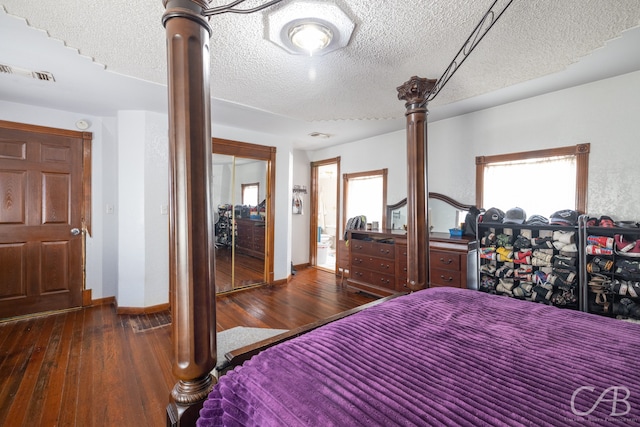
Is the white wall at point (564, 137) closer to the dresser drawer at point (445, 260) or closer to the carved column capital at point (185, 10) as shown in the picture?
the dresser drawer at point (445, 260)

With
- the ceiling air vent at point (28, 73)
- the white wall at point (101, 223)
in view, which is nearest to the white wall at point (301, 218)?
the white wall at point (101, 223)

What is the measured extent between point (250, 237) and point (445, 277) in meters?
2.84

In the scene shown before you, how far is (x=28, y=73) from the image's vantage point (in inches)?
96.7

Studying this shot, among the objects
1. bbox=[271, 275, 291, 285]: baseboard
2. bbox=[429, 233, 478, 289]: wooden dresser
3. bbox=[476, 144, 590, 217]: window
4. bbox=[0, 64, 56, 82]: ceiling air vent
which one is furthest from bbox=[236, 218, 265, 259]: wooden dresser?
bbox=[476, 144, 590, 217]: window

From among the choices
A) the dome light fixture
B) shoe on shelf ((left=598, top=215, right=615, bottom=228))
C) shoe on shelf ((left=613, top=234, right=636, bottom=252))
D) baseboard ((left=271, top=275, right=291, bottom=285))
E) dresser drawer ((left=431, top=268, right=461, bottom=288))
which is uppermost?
the dome light fixture

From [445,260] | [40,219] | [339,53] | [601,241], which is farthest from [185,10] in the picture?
[40,219]

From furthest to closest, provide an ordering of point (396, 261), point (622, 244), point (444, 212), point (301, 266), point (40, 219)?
point (301, 266) → point (444, 212) → point (396, 261) → point (40, 219) → point (622, 244)

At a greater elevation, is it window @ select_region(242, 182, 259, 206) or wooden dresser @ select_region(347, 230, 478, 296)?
window @ select_region(242, 182, 259, 206)

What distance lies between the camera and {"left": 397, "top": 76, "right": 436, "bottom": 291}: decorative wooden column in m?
1.98

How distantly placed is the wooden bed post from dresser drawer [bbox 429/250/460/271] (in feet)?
9.10

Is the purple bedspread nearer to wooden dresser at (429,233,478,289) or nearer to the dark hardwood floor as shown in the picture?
the dark hardwood floor

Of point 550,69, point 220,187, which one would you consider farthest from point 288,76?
point 220,187

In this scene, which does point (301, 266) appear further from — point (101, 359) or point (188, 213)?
point (188, 213)

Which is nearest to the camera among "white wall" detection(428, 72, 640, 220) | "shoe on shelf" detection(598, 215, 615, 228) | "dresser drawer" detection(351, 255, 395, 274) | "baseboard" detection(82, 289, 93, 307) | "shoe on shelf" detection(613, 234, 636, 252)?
"shoe on shelf" detection(613, 234, 636, 252)
